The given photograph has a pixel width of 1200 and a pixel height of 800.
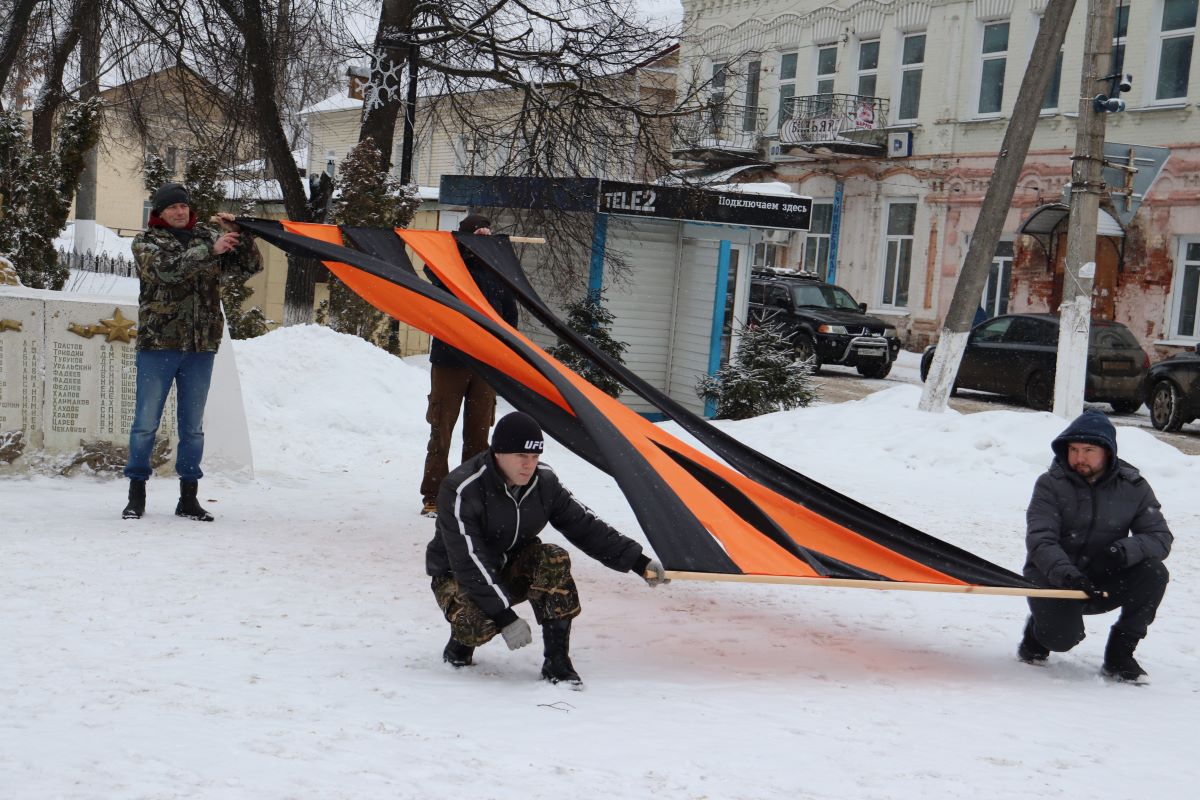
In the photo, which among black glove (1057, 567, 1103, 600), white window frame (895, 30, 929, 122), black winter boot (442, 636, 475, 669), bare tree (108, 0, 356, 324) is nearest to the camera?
black winter boot (442, 636, 475, 669)

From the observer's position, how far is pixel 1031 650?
5.64 m

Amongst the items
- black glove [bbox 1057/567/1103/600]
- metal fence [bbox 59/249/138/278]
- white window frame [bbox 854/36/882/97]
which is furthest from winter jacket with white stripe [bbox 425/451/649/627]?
white window frame [bbox 854/36/882/97]

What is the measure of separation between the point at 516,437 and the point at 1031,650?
248 cm

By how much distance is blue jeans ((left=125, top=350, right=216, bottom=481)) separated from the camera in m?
7.12

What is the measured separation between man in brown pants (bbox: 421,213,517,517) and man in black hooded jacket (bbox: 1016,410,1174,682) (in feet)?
10.8

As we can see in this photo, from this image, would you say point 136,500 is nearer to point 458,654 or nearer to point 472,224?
point 472,224

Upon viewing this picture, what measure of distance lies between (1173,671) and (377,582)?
11.6 feet

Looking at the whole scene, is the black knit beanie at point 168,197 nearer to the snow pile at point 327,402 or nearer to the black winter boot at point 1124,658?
the snow pile at point 327,402

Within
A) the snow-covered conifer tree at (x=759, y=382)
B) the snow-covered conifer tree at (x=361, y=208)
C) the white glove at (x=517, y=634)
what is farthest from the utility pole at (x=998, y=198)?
the white glove at (x=517, y=634)

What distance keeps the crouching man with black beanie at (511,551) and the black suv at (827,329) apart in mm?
19885

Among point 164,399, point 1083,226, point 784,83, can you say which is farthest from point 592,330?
point 784,83

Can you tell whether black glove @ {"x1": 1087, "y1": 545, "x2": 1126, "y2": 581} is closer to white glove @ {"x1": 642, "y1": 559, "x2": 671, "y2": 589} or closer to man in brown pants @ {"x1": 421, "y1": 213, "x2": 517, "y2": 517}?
white glove @ {"x1": 642, "y1": 559, "x2": 671, "y2": 589}

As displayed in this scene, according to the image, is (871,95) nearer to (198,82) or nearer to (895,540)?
(198,82)

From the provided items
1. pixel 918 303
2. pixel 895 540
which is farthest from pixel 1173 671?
pixel 918 303
